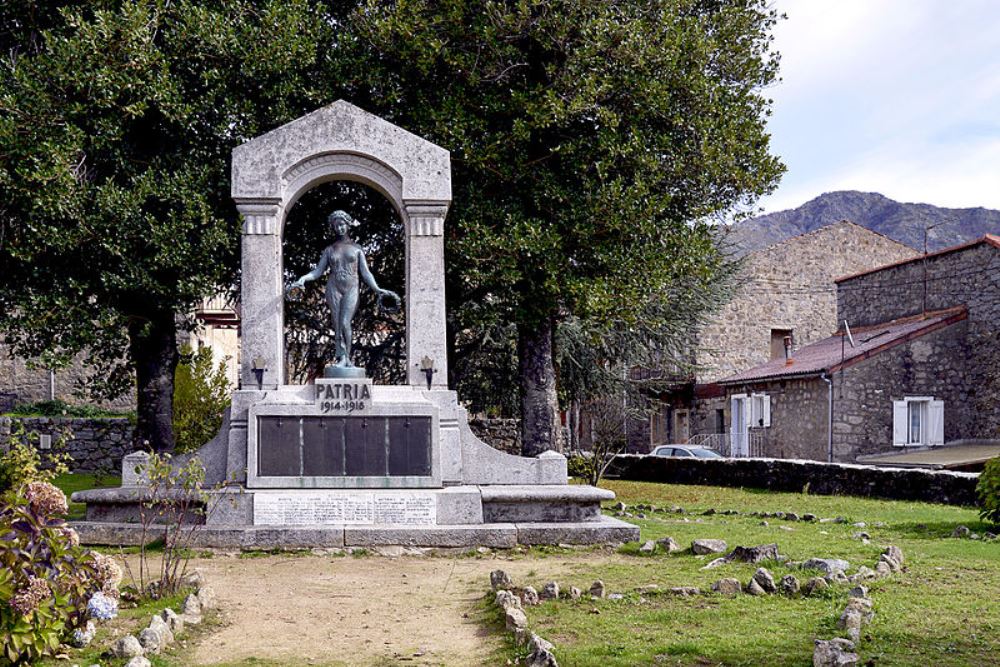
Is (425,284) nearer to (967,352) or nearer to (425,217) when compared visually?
(425,217)

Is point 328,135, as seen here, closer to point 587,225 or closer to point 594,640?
point 587,225

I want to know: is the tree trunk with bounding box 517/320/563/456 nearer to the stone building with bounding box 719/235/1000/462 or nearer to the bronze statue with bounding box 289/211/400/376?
the bronze statue with bounding box 289/211/400/376

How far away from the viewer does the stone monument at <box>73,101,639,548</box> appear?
11.2m

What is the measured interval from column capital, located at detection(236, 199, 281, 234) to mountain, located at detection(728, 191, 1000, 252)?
2867 inches

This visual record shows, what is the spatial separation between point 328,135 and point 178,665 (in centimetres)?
795

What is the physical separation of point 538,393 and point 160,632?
1162 cm

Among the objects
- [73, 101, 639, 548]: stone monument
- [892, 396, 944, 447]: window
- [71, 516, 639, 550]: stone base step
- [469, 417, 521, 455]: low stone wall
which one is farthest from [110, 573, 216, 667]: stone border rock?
[892, 396, 944, 447]: window

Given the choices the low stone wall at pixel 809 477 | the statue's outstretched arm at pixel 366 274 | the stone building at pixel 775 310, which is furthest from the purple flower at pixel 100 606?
A: the stone building at pixel 775 310

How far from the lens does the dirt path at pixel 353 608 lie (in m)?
6.52

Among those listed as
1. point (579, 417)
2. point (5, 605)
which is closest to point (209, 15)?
point (5, 605)

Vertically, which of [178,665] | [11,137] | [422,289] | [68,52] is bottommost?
[178,665]

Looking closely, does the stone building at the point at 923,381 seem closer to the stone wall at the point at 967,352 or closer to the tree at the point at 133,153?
the stone wall at the point at 967,352

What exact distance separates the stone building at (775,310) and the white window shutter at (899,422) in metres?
9.09

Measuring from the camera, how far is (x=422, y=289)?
1271cm
